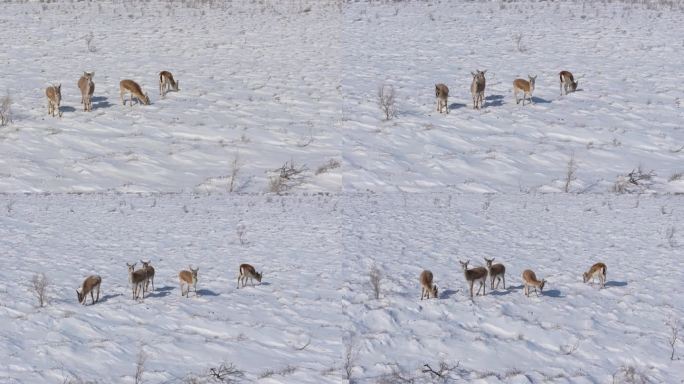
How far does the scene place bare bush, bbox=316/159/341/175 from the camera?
18.8m

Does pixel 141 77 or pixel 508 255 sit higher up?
pixel 141 77

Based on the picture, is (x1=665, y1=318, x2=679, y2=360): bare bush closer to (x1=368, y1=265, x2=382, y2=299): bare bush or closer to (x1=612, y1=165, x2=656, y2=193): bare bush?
Answer: (x1=368, y1=265, x2=382, y2=299): bare bush

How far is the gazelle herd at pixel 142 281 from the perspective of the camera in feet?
40.7

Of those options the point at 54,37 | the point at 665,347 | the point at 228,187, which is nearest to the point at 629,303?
the point at 665,347

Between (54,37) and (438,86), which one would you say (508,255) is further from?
(54,37)

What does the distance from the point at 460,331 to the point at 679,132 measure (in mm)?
12114

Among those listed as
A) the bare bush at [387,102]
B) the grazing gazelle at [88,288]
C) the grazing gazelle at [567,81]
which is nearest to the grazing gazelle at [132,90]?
the bare bush at [387,102]

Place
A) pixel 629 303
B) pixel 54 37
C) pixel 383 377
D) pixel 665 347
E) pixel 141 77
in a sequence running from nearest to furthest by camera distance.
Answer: pixel 383 377
pixel 665 347
pixel 629 303
pixel 141 77
pixel 54 37

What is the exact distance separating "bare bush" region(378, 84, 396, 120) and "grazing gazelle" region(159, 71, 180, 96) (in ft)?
18.8

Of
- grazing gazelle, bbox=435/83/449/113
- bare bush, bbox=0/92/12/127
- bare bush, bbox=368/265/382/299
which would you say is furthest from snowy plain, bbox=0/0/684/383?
grazing gazelle, bbox=435/83/449/113

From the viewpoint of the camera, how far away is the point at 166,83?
77.3 feet

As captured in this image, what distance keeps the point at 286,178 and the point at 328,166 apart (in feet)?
3.41

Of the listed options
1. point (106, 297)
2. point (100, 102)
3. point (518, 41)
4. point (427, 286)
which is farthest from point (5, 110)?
point (518, 41)

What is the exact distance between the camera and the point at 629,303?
1284 centimetres
